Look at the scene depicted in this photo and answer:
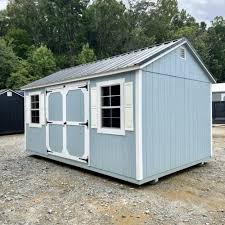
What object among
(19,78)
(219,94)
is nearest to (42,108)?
(219,94)

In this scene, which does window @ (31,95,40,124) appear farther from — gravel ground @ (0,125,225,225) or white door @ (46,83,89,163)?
gravel ground @ (0,125,225,225)

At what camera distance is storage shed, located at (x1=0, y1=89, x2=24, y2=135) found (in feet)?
46.2

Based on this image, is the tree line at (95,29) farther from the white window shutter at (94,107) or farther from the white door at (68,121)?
Result: the white window shutter at (94,107)

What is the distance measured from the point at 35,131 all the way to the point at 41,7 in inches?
1233

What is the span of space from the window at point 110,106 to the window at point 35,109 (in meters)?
2.92

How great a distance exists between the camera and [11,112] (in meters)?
→ 14.3

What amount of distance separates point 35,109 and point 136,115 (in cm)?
404

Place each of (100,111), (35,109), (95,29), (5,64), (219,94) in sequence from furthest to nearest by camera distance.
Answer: (95,29) → (5,64) → (219,94) → (35,109) → (100,111)

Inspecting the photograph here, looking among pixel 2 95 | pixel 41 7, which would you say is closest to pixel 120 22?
pixel 41 7

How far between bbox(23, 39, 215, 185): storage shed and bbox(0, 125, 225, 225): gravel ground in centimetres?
28

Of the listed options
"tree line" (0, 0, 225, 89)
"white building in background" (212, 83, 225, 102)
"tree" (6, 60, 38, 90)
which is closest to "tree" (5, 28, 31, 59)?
"tree line" (0, 0, 225, 89)

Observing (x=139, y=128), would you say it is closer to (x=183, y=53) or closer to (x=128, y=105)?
(x=128, y=105)

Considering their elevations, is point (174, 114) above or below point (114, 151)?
above

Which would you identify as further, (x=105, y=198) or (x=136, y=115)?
(x=136, y=115)
